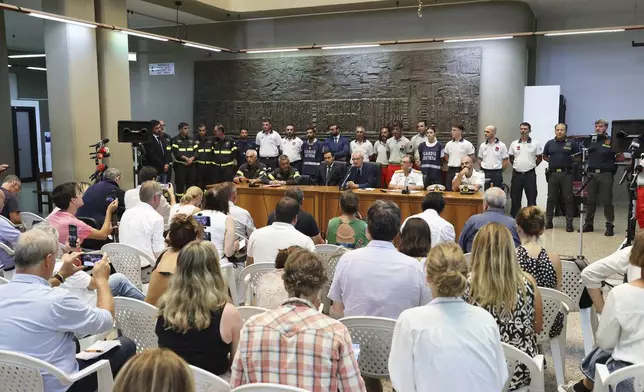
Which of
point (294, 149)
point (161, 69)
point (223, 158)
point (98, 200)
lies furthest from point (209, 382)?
point (161, 69)

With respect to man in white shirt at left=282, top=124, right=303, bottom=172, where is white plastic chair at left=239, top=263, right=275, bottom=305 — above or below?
below

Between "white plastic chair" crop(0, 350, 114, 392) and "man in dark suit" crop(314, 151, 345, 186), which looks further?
"man in dark suit" crop(314, 151, 345, 186)

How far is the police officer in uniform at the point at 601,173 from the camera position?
8594mm

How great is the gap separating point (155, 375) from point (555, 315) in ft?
8.71

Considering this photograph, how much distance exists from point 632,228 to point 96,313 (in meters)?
5.90

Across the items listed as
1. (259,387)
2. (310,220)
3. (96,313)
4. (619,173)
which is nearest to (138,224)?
(310,220)

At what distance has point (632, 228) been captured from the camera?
6.26 metres

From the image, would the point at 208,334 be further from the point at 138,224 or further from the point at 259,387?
the point at 138,224

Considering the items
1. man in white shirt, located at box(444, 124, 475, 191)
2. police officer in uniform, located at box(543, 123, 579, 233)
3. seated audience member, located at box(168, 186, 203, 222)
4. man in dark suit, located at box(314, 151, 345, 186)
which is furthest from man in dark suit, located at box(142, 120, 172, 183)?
police officer in uniform, located at box(543, 123, 579, 233)

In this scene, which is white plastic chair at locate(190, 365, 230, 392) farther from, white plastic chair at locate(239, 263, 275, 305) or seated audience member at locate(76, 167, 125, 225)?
seated audience member at locate(76, 167, 125, 225)

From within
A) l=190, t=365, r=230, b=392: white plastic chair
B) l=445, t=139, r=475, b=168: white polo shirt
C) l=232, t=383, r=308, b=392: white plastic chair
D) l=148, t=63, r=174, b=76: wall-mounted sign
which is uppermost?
l=148, t=63, r=174, b=76: wall-mounted sign

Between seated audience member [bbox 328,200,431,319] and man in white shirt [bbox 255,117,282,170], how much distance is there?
27.6 feet

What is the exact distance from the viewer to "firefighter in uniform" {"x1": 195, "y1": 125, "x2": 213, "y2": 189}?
10.9 m

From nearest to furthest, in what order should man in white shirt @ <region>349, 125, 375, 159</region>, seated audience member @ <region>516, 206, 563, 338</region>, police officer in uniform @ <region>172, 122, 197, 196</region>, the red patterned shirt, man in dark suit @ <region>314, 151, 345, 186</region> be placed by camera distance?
the red patterned shirt, seated audience member @ <region>516, 206, 563, 338</region>, man in dark suit @ <region>314, 151, 345, 186</region>, man in white shirt @ <region>349, 125, 375, 159</region>, police officer in uniform @ <region>172, 122, 197, 196</region>
